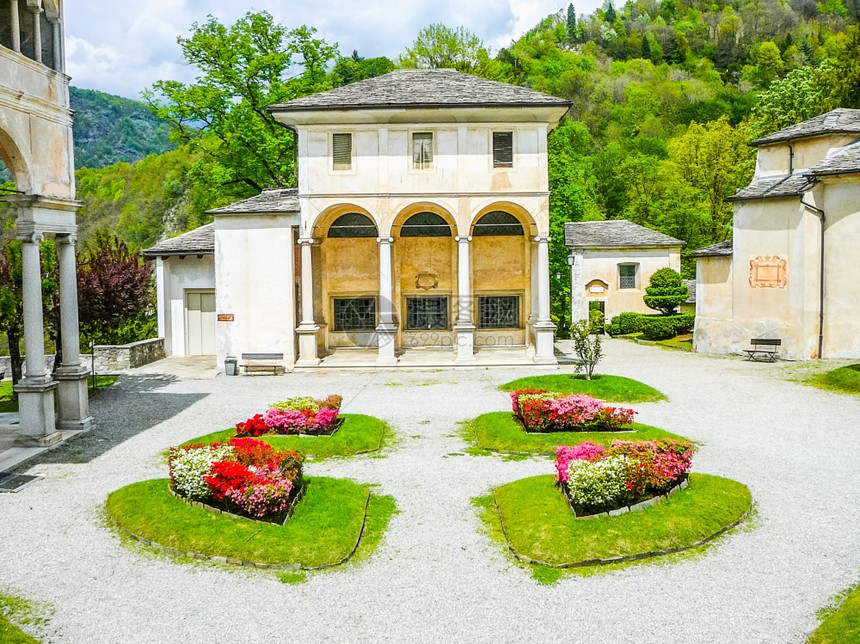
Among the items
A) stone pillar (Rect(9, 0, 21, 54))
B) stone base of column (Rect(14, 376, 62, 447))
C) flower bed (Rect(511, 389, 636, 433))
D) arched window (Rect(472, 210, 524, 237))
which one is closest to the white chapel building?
arched window (Rect(472, 210, 524, 237))

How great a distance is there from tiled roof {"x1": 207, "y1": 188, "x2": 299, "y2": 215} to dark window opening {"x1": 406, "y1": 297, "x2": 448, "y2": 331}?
6.56 metres

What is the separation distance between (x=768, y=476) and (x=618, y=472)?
12.9 ft

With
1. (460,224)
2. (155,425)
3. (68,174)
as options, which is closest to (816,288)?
(460,224)

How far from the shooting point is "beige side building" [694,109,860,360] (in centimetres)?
2536

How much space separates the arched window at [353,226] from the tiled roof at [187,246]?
5.24 m

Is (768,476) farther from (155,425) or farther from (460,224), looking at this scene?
(460,224)

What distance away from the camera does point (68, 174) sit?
15094 mm

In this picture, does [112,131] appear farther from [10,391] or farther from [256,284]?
[10,391]

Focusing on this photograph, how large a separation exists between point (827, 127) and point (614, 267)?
1514 cm

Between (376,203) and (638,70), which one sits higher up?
(638,70)

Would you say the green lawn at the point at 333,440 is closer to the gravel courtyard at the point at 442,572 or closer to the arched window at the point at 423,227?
the gravel courtyard at the point at 442,572

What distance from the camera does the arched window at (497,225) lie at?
94.9 ft

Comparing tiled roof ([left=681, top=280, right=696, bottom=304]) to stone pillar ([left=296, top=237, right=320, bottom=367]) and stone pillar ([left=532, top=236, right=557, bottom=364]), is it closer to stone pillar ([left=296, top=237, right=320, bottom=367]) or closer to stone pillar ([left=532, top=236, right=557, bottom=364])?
stone pillar ([left=532, top=236, right=557, bottom=364])

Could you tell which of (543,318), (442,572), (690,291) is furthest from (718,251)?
(442,572)
